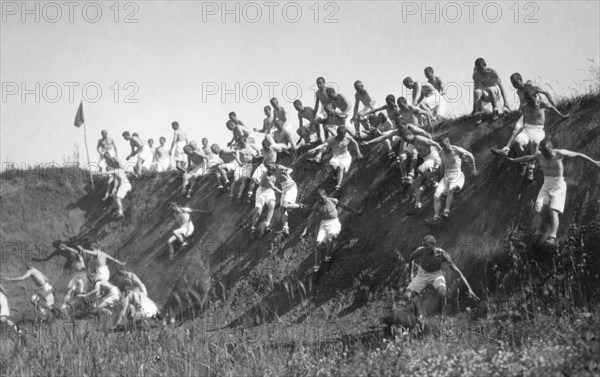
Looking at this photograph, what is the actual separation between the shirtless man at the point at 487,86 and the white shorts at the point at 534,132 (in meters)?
A: 1.68

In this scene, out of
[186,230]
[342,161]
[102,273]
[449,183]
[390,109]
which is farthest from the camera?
[186,230]

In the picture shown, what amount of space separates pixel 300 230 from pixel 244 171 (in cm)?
289

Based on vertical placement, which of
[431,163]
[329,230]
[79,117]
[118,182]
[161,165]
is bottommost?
[329,230]

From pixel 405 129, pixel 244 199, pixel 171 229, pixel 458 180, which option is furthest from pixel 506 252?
pixel 171 229

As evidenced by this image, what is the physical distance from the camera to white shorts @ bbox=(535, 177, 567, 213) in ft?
43.2

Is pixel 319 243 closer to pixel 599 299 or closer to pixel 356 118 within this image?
pixel 356 118

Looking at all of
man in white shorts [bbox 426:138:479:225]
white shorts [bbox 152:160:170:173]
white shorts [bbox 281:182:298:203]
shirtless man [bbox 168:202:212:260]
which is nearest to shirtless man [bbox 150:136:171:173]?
white shorts [bbox 152:160:170:173]

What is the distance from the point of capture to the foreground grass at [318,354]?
8922mm

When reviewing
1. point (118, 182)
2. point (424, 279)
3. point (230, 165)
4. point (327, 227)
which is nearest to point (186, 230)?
point (230, 165)

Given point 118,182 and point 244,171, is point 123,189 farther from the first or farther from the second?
point 244,171

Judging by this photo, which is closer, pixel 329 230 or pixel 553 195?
pixel 553 195

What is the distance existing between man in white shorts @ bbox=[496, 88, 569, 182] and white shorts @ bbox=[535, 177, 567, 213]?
1564mm

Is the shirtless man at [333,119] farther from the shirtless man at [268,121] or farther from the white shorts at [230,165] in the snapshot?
the white shorts at [230,165]

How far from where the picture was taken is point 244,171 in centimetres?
2056
